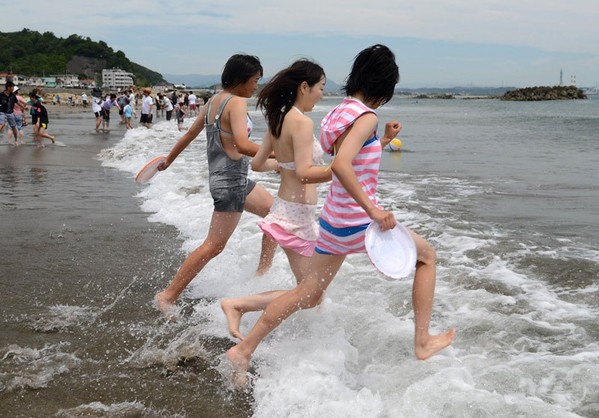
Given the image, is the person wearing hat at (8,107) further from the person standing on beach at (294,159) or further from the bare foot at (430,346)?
the bare foot at (430,346)

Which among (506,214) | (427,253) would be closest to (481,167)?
(506,214)

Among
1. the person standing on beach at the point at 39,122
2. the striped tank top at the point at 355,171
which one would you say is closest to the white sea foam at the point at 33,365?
the striped tank top at the point at 355,171

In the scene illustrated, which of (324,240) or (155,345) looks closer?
(324,240)

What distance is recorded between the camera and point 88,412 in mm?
3363

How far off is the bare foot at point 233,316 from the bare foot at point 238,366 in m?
0.32

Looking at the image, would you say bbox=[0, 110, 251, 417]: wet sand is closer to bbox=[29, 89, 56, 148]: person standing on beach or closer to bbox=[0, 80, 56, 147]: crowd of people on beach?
bbox=[29, 89, 56, 148]: person standing on beach

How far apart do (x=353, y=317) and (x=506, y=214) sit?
4950mm

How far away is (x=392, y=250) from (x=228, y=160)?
1844 mm

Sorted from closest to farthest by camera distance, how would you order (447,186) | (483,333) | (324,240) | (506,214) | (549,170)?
(324,240)
(483,333)
(506,214)
(447,186)
(549,170)

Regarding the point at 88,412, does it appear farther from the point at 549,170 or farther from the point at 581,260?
the point at 549,170

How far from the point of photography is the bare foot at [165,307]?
4.81m

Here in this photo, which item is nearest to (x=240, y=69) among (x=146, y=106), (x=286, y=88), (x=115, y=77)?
(x=286, y=88)

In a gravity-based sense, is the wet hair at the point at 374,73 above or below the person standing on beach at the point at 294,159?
above

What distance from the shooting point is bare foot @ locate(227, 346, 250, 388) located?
3711mm
